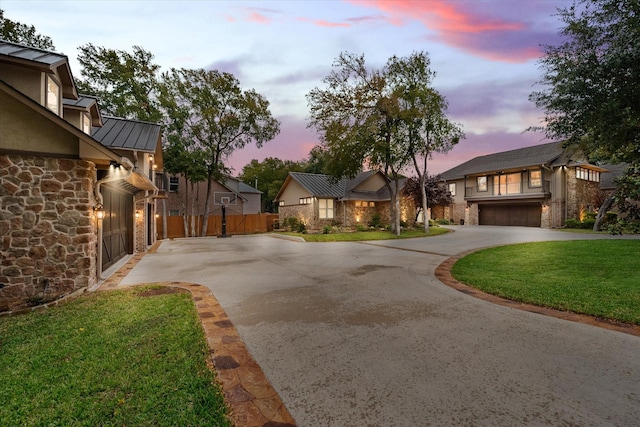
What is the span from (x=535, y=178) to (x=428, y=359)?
27.1 metres

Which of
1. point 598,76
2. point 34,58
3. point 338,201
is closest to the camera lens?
point 34,58

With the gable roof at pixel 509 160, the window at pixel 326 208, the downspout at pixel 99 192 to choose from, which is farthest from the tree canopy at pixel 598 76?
the gable roof at pixel 509 160

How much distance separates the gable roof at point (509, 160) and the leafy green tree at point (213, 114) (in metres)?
20.2

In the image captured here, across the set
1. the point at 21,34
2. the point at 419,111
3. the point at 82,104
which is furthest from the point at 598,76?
the point at 21,34

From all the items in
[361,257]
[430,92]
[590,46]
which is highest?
[430,92]

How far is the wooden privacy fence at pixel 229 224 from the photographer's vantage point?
22.1 meters

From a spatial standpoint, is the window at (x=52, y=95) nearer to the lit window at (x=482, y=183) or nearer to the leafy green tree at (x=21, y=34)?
the leafy green tree at (x=21, y=34)

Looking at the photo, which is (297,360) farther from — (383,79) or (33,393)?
(383,79)

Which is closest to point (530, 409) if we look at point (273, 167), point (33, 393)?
point (33, 393)

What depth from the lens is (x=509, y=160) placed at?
26.2 m

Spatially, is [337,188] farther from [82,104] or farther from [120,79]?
[82,104]

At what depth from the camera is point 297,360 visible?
305 centimetres

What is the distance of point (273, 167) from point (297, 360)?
156 ft

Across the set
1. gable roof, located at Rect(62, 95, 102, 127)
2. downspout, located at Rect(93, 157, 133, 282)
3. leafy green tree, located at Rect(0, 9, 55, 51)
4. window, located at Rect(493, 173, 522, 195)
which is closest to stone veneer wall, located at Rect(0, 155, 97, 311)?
downspout, located at Rect(93, 157, 133, 282)
